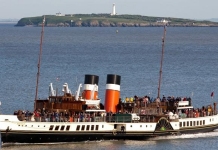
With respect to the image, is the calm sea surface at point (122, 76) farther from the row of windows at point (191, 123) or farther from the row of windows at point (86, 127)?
the row of windows at point (86, 127)

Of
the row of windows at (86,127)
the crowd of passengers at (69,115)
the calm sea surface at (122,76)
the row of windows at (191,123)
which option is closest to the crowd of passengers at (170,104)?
the crowd of passengers at (69,115)

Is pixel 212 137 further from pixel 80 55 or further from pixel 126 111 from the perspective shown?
pixel 80 55

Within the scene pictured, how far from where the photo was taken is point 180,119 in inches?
2867

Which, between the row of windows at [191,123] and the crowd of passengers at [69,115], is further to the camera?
the row of windows at [191,123]

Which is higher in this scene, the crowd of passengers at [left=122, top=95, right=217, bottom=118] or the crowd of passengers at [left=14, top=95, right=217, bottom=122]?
the crowd of passengers at [left=122, top=95, right=217, bottom=118]

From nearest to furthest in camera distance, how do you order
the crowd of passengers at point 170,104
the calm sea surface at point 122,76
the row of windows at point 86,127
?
the row of windows at point 86,127, the calm sea surface at point 122,76, the crowd of passengers at point 170,104

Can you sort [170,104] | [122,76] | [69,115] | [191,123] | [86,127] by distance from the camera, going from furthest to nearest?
[122,76], [170,104], [191,123], [69,115], [86,127]

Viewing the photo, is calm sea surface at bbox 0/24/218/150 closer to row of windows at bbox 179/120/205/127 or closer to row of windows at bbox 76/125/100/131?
row of windows at bbox 179/120/205/127

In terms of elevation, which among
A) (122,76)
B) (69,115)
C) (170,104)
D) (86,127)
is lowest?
(86,127)

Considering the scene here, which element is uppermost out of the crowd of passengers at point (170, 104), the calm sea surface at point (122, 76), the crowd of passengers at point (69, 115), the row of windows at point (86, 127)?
the calm sea surface at point (122, 76)

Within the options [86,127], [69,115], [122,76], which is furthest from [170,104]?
[122,76]

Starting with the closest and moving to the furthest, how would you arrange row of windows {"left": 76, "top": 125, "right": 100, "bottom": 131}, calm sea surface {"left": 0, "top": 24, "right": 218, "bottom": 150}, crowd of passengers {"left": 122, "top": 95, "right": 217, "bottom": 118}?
row of windows {"left": 76, "top": 125, "right": 100, "bottom": 131} < calm sea surface {"left": 0, "top": 24, "right": 218, "bottom": 150} < crowd of passengers {"left": 122, "top": 95, "right": 217, "bottom": 118}

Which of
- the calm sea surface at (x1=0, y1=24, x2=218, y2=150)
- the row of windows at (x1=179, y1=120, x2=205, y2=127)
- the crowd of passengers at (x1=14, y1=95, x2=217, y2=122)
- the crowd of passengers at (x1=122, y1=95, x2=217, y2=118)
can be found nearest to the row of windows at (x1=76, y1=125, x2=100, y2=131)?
the crowd of passengers at (x1=14, y1=95, x2=217, y2=122)

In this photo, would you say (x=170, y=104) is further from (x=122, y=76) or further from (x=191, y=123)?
(x=122, y=76)
